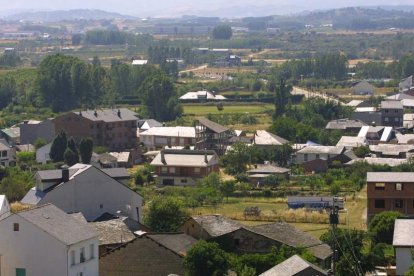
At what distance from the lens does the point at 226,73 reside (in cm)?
6806

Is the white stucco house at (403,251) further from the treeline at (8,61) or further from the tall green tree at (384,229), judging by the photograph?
the treeline at (8,61)

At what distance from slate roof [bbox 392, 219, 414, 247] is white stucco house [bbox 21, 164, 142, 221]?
485 cm

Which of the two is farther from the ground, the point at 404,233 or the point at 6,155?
the point at 404,233

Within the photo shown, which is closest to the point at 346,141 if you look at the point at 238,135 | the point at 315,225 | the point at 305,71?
the point at 238,135

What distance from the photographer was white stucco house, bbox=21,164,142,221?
19.4m

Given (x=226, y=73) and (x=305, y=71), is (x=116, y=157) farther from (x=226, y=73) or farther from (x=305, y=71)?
(x=226, y=73)

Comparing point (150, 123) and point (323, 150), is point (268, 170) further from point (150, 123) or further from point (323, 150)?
point (150, 123)

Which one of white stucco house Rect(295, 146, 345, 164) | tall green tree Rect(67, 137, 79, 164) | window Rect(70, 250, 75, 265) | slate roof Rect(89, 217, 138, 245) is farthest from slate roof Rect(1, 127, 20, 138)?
window Rect(70, 250, 75, 265)

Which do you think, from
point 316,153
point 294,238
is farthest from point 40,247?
point 316,153

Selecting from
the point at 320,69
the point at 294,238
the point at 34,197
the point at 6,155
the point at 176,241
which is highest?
the point at 176,241

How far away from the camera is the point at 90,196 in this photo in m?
19.5

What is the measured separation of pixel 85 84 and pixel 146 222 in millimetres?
26613

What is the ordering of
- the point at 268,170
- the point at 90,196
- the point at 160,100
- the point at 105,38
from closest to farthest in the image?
the point at 90,196 < the point at 268,170 < the point at 160,100 < the point at 105,38

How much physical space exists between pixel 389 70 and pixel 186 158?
3534 cm
